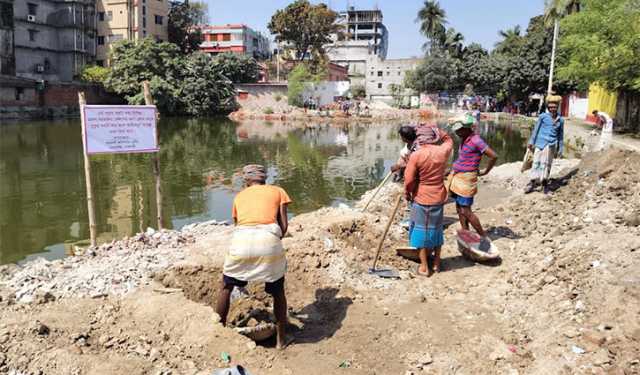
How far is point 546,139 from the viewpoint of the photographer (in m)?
8.88

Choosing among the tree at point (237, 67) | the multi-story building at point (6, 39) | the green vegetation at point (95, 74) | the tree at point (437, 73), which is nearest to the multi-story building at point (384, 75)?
the tree at point (437, 73)

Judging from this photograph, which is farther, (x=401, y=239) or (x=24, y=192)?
(x=24, y=192)

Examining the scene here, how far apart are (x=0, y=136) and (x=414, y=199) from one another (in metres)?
26.7

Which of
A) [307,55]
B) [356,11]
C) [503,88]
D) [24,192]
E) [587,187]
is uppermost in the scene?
[356,11]

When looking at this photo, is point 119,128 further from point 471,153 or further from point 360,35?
point 360,35

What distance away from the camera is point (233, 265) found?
3.99 meters

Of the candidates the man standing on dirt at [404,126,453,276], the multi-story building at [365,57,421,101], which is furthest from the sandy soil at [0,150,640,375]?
the multi-story building at [365,57,421,101]

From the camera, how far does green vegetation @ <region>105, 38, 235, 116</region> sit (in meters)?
43.9

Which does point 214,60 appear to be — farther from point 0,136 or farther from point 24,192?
point 24,192

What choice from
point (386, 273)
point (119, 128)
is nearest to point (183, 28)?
point (119, 128)

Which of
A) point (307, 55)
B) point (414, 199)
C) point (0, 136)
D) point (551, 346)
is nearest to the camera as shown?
point (551, 346)

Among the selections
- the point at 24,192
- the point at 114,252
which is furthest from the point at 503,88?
the point at 114,252

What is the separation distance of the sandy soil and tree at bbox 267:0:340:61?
5188cm

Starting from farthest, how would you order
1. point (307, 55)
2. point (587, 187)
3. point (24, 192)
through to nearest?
point (307, 55) → point (24, 192) → point (587, 187)
